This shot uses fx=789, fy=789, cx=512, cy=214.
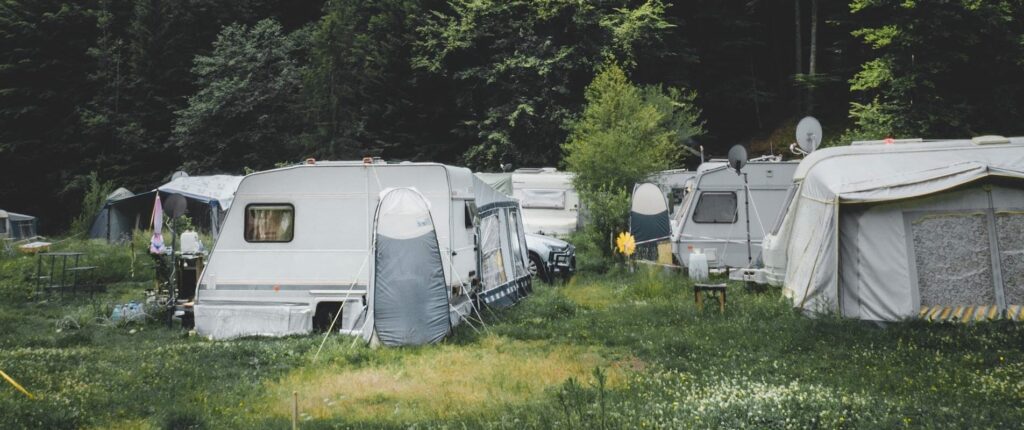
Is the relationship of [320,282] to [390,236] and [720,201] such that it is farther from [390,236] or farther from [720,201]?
[720,201]

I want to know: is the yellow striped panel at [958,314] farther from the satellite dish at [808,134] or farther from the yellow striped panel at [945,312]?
the satellite dish at [808,134]

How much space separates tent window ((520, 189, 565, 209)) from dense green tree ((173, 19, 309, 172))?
14.2m

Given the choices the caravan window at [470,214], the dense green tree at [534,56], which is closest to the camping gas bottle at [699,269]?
the caravan window at [470,214]

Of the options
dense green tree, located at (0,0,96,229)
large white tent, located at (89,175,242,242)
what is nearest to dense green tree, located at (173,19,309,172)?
large white tent, located at (89,175,242,242)

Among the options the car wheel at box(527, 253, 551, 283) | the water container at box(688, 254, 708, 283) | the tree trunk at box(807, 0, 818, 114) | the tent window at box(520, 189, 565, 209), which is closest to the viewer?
the water container at box(688, 254, 708, 283)

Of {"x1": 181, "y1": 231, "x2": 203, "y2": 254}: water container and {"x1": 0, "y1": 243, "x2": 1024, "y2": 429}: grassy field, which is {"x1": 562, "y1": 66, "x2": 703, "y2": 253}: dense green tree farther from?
{"x1": 181, "y1": 231, "x2": 203, "y2": 254}: water container

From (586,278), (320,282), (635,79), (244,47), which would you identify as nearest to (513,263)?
(586,278)

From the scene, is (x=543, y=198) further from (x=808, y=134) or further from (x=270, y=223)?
(x=270, y=223)

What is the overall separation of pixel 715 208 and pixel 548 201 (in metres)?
7.71

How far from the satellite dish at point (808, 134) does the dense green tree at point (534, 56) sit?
600 inches

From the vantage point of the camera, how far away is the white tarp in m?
22.8

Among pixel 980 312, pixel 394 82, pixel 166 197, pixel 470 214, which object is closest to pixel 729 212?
pixel 470 214

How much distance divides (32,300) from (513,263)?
346 inches

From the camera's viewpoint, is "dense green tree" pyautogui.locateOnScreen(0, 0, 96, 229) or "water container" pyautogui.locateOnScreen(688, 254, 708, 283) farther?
"dense green tree" pyautogui.locateOnScreen(0, 0, 96, 229)
